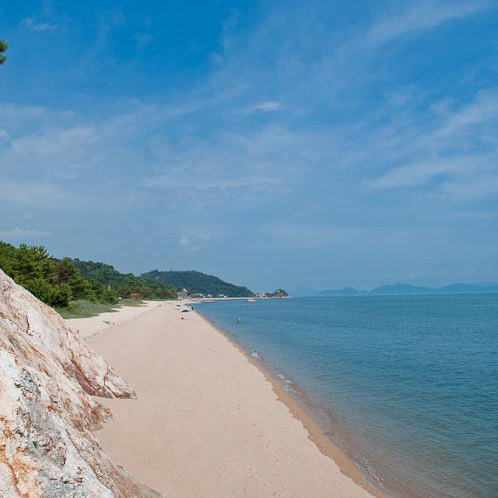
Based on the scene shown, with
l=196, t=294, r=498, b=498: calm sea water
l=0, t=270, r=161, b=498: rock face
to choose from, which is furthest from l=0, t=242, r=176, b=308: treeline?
l=0, t=270, r=161, b=498: rock face

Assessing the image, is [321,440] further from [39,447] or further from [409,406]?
[39,447]

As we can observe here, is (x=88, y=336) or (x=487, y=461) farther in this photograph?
(x=88, y=336)

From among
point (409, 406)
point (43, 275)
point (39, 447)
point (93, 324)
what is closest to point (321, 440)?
point (409, 406)

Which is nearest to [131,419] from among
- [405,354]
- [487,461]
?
[487,461]

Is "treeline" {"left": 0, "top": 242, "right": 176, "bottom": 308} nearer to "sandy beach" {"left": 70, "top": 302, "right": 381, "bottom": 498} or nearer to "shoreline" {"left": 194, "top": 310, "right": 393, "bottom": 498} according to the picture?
"sandy beach" {"left": 70, "top": 302, "right": 381, "bottom": 498}

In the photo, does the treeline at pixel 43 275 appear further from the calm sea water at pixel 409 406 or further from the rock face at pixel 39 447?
the rock face at pixel 39 447

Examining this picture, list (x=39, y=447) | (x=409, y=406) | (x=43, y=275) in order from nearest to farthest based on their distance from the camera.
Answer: (x=39, y=447) → (x=409, y=406) → (x=43, y=275)

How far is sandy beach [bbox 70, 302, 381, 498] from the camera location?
8.53 metres

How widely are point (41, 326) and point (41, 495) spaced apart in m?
6.48

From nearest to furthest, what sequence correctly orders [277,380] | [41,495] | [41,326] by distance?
[41,495]
[41,326]
[277,380]

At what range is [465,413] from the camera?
639 inches

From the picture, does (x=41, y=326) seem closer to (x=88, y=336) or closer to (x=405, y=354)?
(x=88, y=336)

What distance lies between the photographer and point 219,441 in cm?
1076

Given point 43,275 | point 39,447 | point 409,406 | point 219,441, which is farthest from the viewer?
point 43,275
